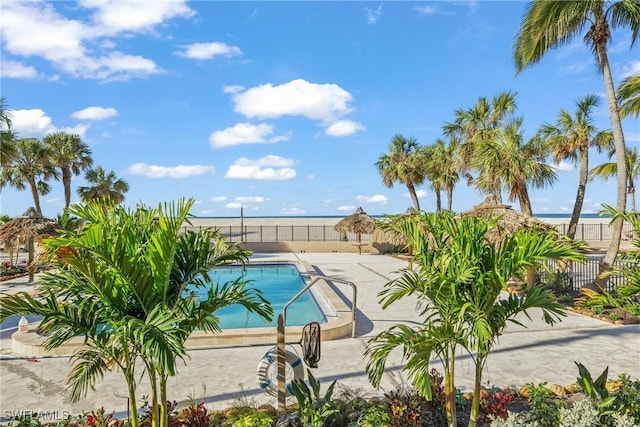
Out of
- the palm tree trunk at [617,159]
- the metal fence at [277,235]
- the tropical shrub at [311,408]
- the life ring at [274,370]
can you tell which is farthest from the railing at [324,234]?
the tropical shrub at [311,408]

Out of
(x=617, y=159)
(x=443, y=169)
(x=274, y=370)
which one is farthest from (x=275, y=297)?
(x=443, y=169)

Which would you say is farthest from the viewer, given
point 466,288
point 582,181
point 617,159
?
point 582,181

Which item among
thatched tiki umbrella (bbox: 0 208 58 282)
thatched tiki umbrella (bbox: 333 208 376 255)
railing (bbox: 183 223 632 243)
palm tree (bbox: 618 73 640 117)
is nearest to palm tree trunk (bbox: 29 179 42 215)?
railing (bbox: 183 223 632 243)

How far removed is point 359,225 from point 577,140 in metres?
15.2

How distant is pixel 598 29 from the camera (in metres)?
11.8

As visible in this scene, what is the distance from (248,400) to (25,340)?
485cm

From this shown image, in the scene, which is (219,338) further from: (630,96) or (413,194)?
(413,194)

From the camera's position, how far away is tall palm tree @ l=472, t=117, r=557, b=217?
44.3 feet

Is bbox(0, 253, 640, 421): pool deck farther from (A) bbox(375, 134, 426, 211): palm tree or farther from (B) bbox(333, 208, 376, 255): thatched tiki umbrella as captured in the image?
(A) bbox(375, 134, 426, 211): palm tree

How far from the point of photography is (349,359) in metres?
7.18

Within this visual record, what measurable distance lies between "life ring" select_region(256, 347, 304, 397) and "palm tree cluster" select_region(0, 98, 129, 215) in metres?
22.8

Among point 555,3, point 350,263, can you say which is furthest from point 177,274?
point 350,263

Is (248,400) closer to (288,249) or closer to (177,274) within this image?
(177,274)

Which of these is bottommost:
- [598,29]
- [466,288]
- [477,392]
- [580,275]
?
[580,275]
